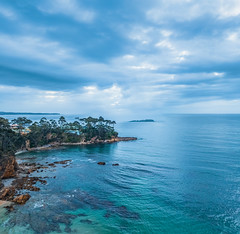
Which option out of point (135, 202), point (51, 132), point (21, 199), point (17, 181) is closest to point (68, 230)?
point (135, 202)

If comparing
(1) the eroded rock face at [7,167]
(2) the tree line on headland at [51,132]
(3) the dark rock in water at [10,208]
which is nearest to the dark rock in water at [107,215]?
(3) the dark rock in water at [10,208]

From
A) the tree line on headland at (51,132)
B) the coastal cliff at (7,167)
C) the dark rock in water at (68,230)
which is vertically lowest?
the dark rock in water at (68,230)

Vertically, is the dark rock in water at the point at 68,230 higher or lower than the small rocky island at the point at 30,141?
lower

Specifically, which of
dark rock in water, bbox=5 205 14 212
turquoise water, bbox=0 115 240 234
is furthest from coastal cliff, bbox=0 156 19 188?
dark rock in water, bbox=5 205 14 212

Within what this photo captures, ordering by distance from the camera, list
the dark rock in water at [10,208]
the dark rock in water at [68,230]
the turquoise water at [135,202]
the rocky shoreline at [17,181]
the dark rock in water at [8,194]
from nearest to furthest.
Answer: the dark rock in water at [68,230]
the turquoise water at [135,202]
the dark rock in water at [10,208]
the rocky shoreline at [17,181]
the dark rock in water at [8,194]

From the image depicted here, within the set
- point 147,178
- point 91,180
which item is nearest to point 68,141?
point 91,180

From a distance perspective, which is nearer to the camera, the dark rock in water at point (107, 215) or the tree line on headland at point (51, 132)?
the dark rock in water at point (107, 215)

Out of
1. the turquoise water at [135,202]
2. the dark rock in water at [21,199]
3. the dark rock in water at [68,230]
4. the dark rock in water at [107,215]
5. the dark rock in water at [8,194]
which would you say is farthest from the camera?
the dark rock in water at [8,194]

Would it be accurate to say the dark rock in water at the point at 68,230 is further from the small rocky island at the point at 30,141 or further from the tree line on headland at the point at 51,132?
the tree line on headland at the point at 51,132

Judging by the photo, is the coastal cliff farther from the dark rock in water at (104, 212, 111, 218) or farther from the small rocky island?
the dark rock in water at (104, 212, 111, 218)

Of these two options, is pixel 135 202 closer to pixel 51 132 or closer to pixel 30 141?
pixel 30 141

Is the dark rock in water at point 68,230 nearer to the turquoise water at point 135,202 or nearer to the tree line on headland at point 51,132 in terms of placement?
the turquoise water at point 135,202
